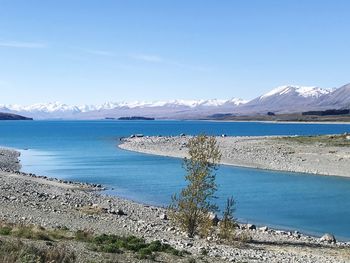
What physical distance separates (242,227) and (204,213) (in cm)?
485

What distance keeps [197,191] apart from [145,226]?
3478 mm

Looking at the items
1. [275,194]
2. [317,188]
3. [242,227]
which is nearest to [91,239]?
[242,227]

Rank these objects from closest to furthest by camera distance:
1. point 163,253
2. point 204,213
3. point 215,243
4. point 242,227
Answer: point 163,253, point 215,243, point 204,213, point 242,227

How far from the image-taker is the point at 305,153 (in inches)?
3031

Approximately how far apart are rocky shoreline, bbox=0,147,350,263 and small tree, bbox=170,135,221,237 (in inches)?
27.7

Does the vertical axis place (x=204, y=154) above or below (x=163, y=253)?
above

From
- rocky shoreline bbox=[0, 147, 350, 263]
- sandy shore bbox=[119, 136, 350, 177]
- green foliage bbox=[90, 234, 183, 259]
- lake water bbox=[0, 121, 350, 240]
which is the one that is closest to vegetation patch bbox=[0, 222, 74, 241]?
green foliage bbox=[90, 234, 183, 259]

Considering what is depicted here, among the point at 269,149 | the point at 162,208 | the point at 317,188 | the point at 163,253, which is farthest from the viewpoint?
the point at 269,149

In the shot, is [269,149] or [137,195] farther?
[269,149]

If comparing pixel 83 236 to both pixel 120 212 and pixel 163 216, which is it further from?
pixel 120 212

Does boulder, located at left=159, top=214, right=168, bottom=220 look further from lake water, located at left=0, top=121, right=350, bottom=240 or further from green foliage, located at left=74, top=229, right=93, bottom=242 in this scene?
green foliage, located at left=74, top=229, right=93, bottom=242

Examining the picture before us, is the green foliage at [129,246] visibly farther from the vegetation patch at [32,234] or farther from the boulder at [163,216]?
the boulder at [163,216]

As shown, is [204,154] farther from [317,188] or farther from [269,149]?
[269,149]

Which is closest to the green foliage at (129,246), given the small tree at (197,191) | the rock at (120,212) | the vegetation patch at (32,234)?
the vegetation patch at (32,234)
